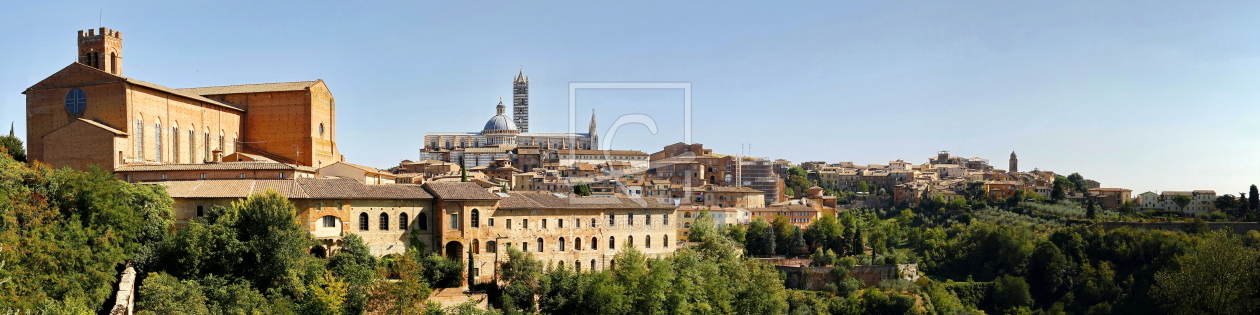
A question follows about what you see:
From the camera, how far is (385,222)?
3078 centimetres

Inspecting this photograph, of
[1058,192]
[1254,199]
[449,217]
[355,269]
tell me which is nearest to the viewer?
[355,269]

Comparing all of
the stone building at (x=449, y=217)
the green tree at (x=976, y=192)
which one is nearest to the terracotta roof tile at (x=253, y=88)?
the stone building at (x=449, y=217)

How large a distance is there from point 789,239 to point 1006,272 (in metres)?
12.7

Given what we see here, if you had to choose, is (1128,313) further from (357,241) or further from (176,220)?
(176,220)

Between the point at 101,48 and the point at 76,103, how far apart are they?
387 cm

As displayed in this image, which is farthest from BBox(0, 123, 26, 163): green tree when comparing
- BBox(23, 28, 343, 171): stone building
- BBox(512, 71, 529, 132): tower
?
BBox(512, 71, 529, 132): tower

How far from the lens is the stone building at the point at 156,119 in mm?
33500

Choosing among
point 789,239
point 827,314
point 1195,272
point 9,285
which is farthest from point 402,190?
point 789,239

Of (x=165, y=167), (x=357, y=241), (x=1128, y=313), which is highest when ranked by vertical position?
(x=165, y=167)

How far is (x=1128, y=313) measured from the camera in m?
50.3

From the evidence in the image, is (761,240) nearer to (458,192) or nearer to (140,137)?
(458,192)

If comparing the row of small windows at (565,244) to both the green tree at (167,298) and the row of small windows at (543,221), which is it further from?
the green tree at (167,298)

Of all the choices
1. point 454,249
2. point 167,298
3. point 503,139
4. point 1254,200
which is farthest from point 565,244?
point 503,139

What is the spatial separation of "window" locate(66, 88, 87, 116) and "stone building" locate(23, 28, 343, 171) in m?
0.04
